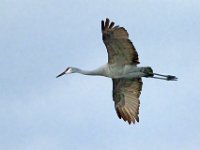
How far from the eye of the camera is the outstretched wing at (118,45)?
132ft

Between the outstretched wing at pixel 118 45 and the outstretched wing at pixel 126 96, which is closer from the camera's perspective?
the outstretched wing at pixel 118 45

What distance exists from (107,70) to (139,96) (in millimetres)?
2361

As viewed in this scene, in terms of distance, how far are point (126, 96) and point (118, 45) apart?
355 cm

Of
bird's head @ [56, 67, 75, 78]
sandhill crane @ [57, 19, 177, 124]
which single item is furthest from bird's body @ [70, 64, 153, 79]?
bird's head @ [56, 67, 75, 78]

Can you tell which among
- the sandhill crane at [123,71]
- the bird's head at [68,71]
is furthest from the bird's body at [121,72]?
the bird's head at [68,71]

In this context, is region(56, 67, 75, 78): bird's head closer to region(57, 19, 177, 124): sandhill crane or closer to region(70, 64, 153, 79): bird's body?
region(57, 19, 177, 124): sandhill crane

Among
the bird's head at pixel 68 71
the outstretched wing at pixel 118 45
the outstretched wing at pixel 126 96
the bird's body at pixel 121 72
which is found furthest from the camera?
the bird's head at pixel 68 71

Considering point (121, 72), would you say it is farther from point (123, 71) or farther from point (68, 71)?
point (68, 71)

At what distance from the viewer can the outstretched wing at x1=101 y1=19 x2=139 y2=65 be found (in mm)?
40281

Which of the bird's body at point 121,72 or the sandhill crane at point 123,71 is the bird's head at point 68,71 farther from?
the bird's body at point 121,72

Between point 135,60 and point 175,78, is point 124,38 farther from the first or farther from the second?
point 175,78

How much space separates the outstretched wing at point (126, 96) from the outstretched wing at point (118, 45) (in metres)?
1.83

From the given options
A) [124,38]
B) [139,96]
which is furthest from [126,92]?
[124,38]

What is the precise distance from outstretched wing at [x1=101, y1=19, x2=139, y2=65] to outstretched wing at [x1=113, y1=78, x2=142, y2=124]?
6.01 ft
